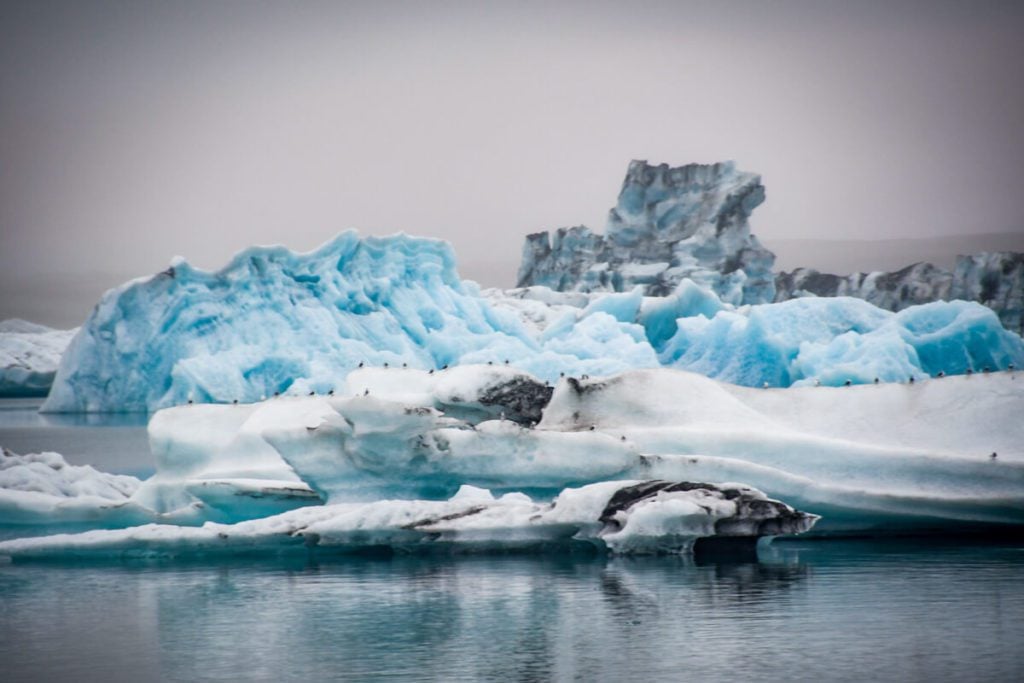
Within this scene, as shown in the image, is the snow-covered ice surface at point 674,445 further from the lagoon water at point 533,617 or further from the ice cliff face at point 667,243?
the ice cliff face at point 667,243

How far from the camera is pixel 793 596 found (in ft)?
35.4

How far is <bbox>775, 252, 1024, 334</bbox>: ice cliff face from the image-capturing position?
47.1 m

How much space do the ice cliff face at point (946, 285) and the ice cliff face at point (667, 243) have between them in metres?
3.01

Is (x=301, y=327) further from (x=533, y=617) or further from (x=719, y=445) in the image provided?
(x=533, y=617)

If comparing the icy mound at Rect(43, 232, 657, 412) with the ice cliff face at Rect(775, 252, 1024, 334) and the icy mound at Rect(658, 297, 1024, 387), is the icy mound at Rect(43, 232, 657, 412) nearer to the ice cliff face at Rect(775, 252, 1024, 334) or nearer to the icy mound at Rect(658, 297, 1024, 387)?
the icy mound at Rect(658, 297, 1024, 387)

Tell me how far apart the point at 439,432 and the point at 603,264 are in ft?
142

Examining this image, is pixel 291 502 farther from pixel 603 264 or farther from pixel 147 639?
pixel 603 264

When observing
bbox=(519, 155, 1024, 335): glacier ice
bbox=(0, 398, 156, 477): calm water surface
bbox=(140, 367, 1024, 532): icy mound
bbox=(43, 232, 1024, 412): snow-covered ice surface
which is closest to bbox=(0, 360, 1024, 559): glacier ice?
bbox=(140, 367, 1024, 532): icy mound

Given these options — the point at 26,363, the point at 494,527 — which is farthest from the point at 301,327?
the point at 26,363

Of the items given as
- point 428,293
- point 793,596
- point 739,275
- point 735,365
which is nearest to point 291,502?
point 793,596

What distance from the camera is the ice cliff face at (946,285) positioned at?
47125mm

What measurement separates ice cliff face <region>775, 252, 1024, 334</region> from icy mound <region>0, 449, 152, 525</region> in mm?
36007

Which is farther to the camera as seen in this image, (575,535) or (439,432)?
(439,432)

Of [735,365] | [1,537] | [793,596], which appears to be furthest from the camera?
[735,365]
